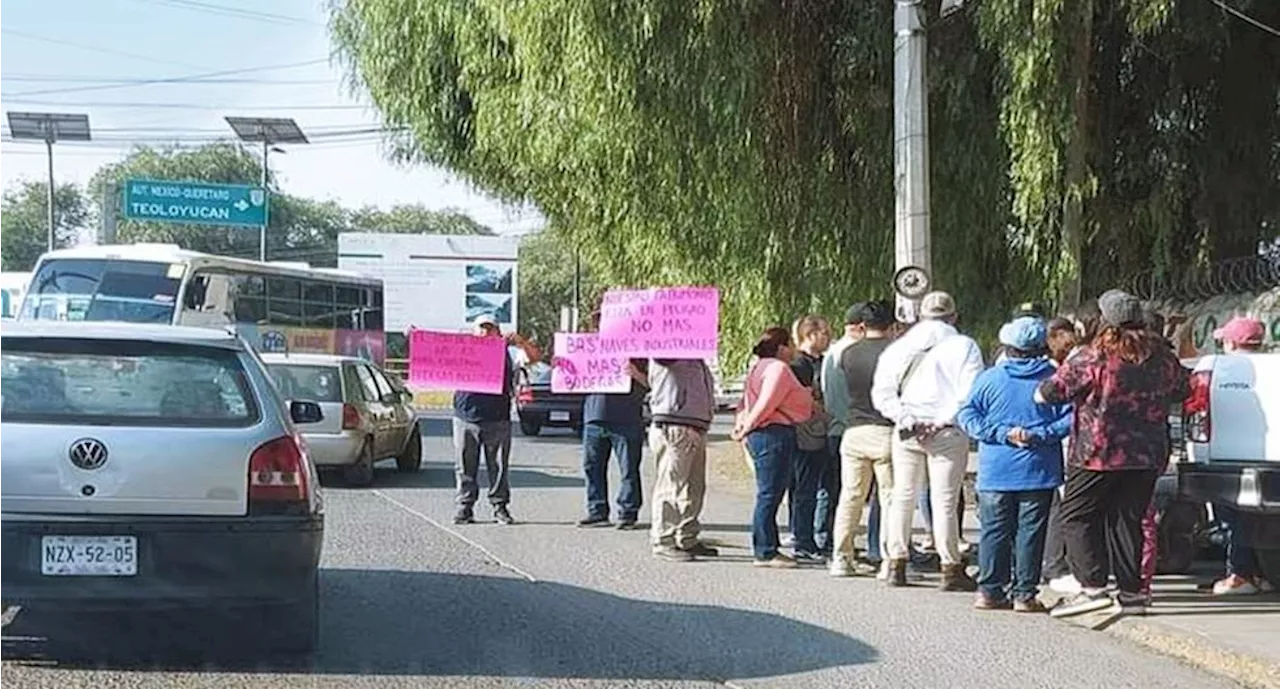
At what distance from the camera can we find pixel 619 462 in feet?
41.8

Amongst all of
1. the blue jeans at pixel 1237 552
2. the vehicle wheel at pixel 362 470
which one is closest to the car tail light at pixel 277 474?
the blue jeans at pixel 1237 552

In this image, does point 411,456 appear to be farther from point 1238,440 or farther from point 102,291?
point 1238,440

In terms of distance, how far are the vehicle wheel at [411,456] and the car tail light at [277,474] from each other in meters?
11.1

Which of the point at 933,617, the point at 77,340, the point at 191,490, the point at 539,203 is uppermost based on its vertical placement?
the point at 539,203

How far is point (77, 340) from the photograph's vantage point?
23.5ft

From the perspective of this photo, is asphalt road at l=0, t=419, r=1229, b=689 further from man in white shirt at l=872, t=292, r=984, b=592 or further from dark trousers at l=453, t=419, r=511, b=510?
dark trousers at l=453, t=419, r=511, b=510

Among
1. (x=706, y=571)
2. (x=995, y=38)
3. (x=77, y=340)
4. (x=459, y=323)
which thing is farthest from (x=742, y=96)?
(x=459, y=323)

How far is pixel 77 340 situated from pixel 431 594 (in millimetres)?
2843

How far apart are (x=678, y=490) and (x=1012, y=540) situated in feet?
8.64

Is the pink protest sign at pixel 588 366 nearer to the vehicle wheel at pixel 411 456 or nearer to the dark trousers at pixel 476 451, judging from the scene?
the dark trousers at pixel 476 451

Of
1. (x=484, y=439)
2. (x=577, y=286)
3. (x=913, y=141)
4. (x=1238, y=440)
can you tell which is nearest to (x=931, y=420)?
(x=1238, y=440)

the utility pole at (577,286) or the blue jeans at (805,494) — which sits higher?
the utility pole at (577,286)

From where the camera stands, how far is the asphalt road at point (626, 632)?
7016mm

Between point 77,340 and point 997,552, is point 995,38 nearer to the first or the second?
point 997,552
